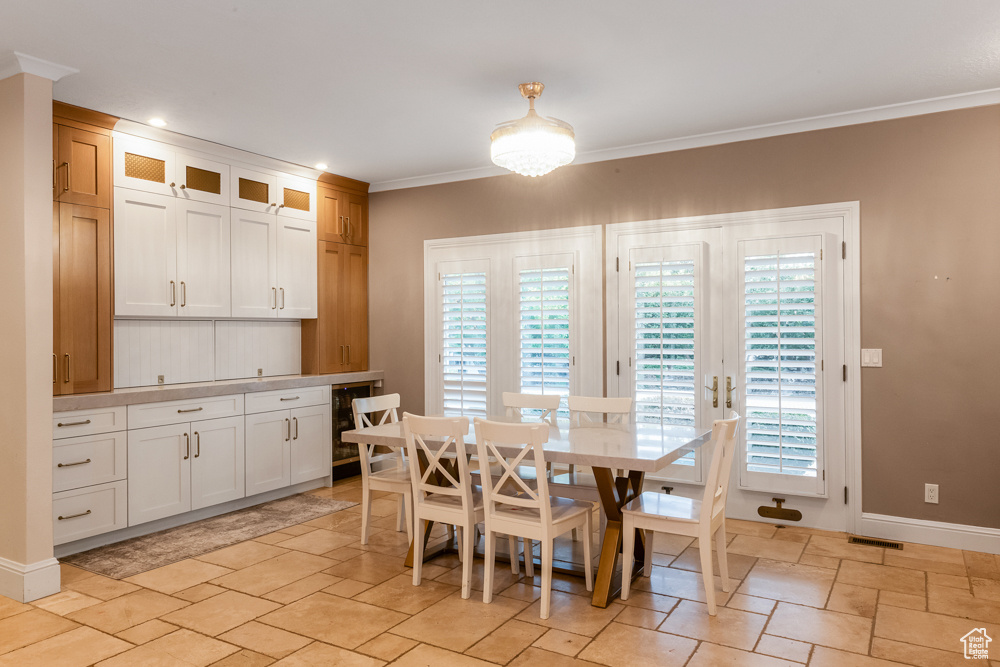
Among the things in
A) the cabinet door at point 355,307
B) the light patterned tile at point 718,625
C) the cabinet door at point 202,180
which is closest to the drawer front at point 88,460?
the cabinet door at point 202,180

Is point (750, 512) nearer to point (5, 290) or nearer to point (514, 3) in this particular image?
point (514, 3)

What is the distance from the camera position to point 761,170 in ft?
14.5

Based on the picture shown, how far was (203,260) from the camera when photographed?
4754 millimetres

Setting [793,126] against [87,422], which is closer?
[87,422]

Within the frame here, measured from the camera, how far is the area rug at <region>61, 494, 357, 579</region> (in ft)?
12.2

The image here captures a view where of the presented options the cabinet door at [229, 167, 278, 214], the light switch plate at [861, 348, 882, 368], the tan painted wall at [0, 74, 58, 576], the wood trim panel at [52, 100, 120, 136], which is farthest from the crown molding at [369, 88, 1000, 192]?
the tan painted wall at [0, 74, 58, 576]

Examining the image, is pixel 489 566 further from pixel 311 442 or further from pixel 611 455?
pixel 311 442

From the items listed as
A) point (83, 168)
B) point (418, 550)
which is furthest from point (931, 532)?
point (83, 168)

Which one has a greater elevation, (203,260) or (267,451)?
(203,260)

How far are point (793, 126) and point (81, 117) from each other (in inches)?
171

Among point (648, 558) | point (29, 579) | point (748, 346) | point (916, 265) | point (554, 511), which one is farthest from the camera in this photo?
point (748, 346)

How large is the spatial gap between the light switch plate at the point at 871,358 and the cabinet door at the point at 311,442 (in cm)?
389

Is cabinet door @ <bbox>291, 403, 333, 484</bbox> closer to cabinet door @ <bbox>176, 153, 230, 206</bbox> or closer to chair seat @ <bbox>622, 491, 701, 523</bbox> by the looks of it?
cabinet door @ <bbox>176, 153, 230, 206</bbox>

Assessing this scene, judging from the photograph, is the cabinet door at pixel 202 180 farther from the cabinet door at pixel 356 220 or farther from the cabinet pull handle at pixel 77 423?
the cabinet pull handle at pixel 77 423
